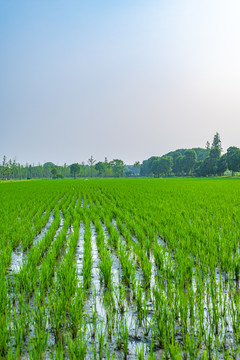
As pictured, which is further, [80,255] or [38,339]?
[80,255]

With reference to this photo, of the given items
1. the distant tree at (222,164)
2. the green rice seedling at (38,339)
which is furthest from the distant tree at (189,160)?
the green rice seedling at (38,339)

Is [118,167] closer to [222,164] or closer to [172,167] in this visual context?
[172,167]

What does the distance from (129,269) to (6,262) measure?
196 cm

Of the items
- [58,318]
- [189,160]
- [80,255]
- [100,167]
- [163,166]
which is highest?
[189,160]

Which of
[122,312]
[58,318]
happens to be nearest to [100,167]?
[122,312]

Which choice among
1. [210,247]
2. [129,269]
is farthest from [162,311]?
[210,247]

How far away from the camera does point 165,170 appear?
9506cm

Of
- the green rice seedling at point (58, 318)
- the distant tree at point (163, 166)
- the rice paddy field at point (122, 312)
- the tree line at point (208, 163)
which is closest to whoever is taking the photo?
the rice paddy field at point (122, 312)

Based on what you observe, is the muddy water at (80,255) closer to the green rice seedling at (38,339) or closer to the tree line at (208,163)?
the green rice seedling at (38,339)

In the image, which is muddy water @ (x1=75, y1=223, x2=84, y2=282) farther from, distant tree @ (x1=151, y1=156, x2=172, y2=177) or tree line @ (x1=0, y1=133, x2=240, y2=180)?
distant tree @ (x1=151, y1=156, x2=172, y2=177)

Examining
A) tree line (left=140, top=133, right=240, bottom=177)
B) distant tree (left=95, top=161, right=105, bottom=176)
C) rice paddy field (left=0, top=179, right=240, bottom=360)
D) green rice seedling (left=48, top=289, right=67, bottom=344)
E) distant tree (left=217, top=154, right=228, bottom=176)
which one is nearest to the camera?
rice paddy field (left=0, top=179, right=240, bottom=360)

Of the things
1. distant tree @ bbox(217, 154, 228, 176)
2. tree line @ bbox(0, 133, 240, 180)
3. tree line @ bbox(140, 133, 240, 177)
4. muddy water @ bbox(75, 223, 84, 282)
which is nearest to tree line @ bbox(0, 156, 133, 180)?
tree line @ bbox(0, 133, 240, 180)

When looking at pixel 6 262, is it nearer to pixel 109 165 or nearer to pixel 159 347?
pixel 159 347

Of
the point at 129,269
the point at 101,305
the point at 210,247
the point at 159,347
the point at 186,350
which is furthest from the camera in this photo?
the point at 210,247
